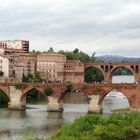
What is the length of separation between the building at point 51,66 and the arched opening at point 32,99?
90.6 ft

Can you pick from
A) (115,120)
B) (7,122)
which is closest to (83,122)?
(115,120)

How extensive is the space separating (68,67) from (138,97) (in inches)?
2413

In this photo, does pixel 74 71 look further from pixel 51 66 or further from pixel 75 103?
pixel 75 103

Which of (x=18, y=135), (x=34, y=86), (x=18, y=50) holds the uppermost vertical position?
(x=18, y=50)

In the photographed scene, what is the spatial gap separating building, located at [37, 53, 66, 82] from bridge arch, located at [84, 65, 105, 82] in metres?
6.33

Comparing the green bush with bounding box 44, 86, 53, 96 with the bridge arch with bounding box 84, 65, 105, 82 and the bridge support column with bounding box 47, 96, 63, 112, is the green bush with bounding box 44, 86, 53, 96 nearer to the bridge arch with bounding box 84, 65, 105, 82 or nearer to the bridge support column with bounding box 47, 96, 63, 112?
the bridge support column with bounding box 47, 96, 63, 112

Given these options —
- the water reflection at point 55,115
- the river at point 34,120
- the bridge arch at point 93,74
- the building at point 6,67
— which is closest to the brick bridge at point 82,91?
the river at point 34,120

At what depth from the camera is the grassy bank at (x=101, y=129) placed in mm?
51688

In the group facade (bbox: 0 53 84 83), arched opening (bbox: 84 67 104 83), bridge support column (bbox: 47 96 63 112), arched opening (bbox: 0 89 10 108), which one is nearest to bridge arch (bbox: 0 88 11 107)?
arched opening (bbox: 0 89 10 108)

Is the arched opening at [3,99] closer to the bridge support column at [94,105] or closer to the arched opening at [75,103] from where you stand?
the arched opening at [75,103]

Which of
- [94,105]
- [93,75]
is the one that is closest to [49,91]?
[94,105]

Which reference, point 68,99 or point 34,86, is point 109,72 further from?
point 34,86

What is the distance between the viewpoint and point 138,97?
255 feet

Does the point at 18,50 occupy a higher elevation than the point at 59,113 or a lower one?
higher
